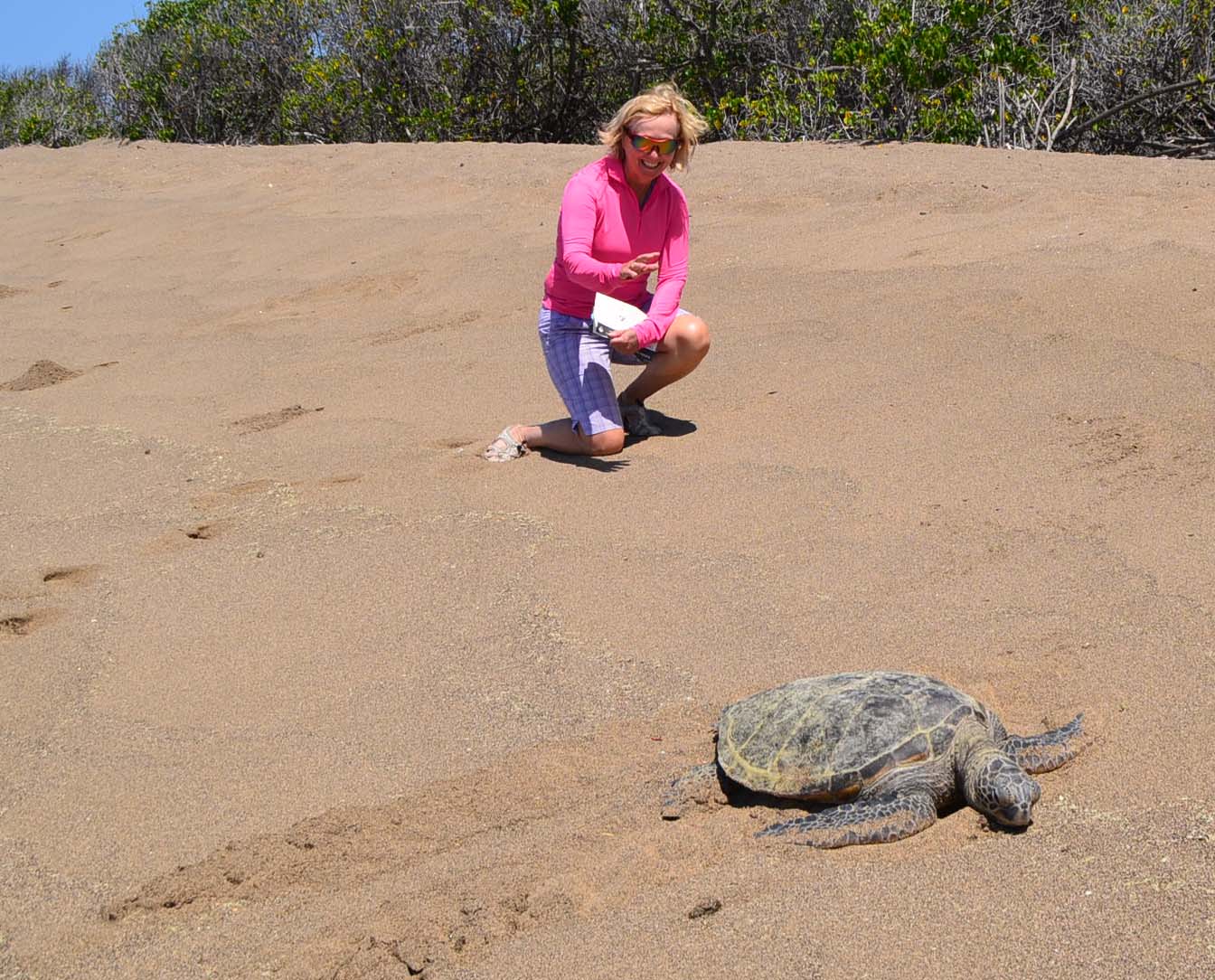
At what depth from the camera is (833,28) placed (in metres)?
11.4

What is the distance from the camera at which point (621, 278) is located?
4621mm

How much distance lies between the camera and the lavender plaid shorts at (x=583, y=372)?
486 centimetres

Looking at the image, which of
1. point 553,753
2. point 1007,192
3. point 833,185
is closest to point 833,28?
point 833,185

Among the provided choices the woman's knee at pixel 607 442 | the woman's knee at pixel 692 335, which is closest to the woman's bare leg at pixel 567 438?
the woman's knee at pixel 607 442

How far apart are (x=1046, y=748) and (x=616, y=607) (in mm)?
1371

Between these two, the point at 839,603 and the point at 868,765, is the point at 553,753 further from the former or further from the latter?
the point at 839,603

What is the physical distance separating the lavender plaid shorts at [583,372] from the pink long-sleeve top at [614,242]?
0.07m

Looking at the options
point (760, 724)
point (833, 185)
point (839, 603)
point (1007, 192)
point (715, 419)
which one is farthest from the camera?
point (833, 185)

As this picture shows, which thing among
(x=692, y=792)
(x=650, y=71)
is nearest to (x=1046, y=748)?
(x=692, y=792)

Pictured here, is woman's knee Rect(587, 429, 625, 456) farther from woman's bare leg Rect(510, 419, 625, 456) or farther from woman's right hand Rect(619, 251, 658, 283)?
woman's right hand Rect(619, 251, 658, 283)

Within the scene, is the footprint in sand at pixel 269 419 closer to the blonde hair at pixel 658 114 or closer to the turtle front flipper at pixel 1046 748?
the blonde hair at pixel 658 114

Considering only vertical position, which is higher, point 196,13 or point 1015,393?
point 196,13

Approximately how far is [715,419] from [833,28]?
24.8 feet

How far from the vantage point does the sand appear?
2.37m
